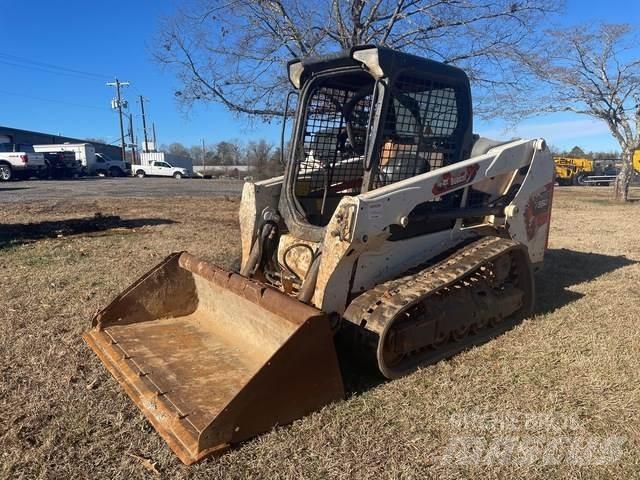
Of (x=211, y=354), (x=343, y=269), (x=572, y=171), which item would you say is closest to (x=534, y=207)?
(x=343, y=269)

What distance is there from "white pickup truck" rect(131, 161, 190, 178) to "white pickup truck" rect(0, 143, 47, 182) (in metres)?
14.9

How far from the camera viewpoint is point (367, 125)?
4320mm

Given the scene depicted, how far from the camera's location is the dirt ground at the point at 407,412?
104 inches

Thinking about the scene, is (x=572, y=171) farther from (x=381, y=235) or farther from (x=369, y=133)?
(x=381, y=235)

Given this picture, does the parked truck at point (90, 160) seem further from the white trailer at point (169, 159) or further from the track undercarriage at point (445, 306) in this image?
the track undercarriage at point (445, 306)

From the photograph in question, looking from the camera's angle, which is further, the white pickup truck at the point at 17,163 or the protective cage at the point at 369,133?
the white pickup truck at the point at 17,163

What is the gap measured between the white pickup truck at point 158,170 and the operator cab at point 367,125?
41.9m

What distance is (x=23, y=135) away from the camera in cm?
5422

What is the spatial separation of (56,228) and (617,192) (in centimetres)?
1988

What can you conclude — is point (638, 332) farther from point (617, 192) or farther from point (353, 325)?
point (617, 192)

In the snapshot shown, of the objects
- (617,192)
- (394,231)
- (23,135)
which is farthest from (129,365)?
(23,135)

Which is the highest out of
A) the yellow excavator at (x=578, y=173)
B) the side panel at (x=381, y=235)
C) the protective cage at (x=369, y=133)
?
the protective cage at (x=369, y=133)

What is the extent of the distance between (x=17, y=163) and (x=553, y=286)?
29859mm

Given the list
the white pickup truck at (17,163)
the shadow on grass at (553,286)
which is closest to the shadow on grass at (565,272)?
the shadow on grass at (553,286)
